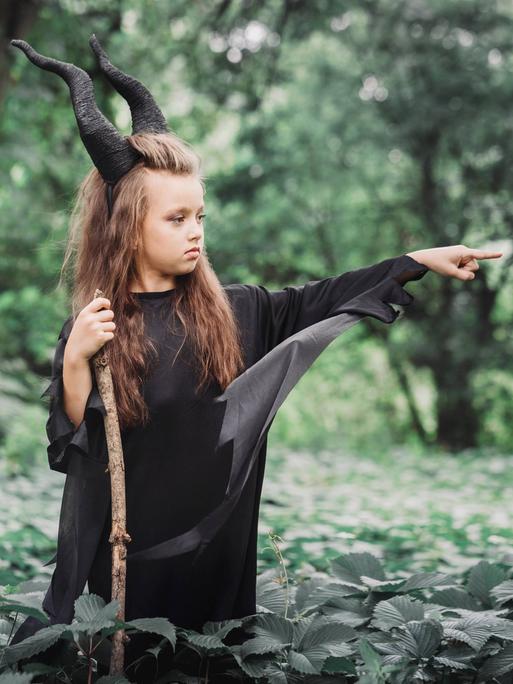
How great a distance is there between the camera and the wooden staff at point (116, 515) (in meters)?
2.03

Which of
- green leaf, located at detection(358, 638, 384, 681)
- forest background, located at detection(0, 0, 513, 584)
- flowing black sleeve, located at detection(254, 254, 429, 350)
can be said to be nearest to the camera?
green leaf, located at detection(358, 638, 384, 681)

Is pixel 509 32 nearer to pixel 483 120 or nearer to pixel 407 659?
pixel 483 120

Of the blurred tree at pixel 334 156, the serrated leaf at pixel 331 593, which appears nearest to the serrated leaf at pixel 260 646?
the serrated leaf at pixel 331 593

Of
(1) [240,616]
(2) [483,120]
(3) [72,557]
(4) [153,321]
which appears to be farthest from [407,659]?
(2) [483,120]

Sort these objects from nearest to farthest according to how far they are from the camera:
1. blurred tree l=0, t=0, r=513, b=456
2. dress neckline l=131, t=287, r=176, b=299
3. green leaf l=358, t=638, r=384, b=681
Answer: green leaf l=358, t=638, r=384, b=681 < dress neckline l=131, t=287, r=176, b=299 < blurred tree l=0, t=0, r=513, b=456

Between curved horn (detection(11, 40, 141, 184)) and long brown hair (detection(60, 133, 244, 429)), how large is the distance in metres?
0.03

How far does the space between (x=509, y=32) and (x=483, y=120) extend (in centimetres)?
103

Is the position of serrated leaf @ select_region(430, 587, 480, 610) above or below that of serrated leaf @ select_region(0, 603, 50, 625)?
below

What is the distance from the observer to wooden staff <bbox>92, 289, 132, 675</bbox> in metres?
2.03

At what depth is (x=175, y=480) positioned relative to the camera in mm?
2193

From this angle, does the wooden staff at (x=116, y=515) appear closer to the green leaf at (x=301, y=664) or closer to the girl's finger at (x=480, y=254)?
the green leaf at (x=301, y=664)

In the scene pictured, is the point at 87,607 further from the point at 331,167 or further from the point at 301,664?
the point at 331,167

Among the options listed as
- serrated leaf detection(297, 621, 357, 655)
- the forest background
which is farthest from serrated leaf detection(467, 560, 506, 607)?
the forest background

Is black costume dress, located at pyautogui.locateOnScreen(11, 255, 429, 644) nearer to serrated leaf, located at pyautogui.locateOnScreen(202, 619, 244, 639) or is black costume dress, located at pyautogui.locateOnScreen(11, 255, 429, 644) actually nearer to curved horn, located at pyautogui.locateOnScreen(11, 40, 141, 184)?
serrated leaf, located at pyautogui.locateOnScreen(202, 619, 244, 639)
